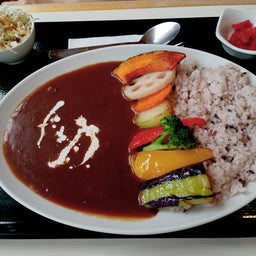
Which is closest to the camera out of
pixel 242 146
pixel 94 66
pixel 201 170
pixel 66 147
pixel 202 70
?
pixel 201 170

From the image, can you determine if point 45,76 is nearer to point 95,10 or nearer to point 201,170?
point 95,10

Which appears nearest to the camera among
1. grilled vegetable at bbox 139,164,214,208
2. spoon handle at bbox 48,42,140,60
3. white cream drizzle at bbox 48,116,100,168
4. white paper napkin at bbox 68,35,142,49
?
grilled vegetable at bbox 139,164,214,208

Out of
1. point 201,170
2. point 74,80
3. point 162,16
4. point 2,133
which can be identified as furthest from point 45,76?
point 201,170

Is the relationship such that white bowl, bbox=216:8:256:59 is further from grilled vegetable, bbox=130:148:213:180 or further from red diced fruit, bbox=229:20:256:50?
grilled vegetable, bbox=130:148:213:180

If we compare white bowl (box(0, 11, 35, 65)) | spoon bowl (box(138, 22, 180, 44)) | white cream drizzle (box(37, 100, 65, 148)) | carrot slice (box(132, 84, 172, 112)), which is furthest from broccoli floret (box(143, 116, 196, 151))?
white bowl (box(0, 11, 35, 65))

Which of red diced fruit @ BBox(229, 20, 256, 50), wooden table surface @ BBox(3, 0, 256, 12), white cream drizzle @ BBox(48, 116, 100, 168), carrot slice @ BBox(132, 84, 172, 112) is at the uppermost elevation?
wooden table surface @ BBox(3, 0, 256, 12)

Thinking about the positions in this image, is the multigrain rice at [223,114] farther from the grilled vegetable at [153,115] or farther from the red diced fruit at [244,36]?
the red diced fruit at [244,36]

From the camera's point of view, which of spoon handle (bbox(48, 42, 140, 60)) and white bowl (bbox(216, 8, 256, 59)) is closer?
white bowl (bbox(216, 8, 256, 59))

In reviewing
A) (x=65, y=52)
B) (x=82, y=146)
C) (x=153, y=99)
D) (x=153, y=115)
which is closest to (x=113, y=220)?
(x=82, y=146)
